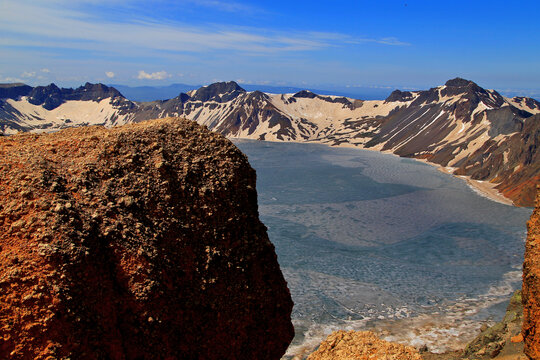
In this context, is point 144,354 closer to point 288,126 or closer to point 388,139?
point 388,139

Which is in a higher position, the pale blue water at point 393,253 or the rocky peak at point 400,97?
the rocky peak at point 400,97

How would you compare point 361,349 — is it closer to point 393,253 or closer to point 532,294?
point 532,294

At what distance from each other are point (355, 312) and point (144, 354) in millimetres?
23677

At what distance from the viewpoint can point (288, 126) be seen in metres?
168

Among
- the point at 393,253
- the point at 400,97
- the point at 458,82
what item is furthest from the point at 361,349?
the point at 400,97

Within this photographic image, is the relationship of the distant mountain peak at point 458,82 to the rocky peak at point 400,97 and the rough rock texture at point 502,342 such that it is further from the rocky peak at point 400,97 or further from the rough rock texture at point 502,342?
the rough rock texture at point 502,342

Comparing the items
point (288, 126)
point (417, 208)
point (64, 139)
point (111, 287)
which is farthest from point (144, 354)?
A: point (288, 126)

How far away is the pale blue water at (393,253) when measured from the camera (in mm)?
27594

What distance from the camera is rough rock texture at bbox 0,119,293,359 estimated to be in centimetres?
625

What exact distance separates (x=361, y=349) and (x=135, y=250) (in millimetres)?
10971

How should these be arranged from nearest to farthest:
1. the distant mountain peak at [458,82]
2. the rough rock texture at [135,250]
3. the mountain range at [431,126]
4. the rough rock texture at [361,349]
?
1. the rough rock texture at [135,250]
2. the rough rock texture at [361,349]
3. the mountain range at [431,126]
4. the distant mountain peak at [458,82]

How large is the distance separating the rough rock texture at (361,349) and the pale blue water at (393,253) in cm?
830

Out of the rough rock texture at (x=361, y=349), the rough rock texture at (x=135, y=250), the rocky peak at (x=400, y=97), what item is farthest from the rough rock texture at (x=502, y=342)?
the rocky peak at (x=400, y=97)

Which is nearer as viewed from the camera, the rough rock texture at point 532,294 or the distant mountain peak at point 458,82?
the rough rock texture at point 532,294
